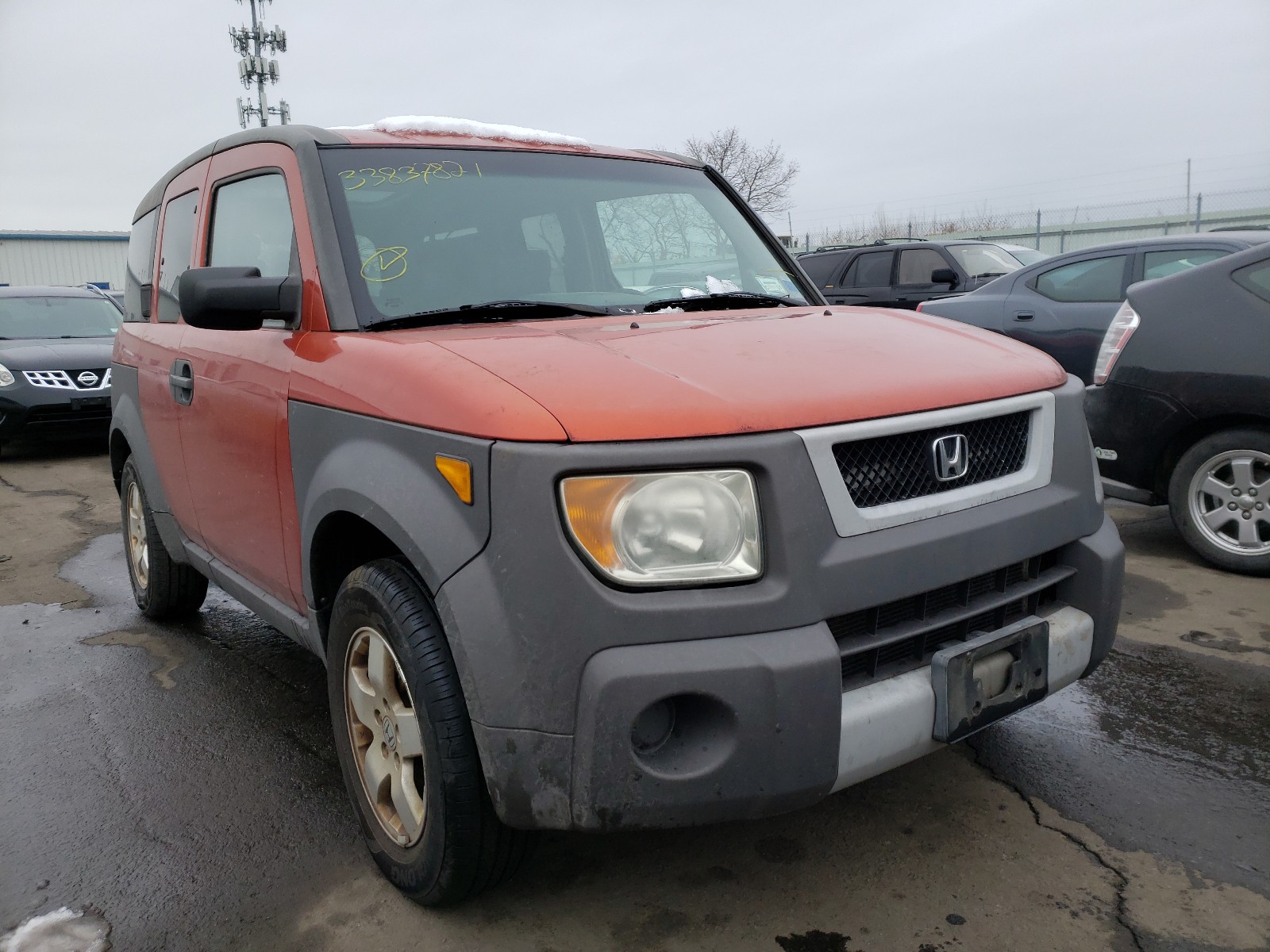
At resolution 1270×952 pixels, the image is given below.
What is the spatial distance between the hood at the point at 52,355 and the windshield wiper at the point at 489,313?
821cm

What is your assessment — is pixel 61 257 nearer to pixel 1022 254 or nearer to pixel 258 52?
pixel 258 52

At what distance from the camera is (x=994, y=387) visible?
7.48 ft

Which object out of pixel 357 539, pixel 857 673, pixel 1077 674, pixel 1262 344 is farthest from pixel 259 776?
pixel 1262 344

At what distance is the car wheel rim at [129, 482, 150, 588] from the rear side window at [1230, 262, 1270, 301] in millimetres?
4931

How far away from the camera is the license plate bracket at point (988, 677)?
205cm

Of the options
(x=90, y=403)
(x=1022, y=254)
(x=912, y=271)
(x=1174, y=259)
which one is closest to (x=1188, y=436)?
(x=1174, y=259)

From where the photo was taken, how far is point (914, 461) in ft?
6.80

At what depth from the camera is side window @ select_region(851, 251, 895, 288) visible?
11.9 metres

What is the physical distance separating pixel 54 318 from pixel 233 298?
9661mm

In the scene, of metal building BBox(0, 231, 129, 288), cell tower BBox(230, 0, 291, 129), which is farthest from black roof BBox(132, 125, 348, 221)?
metal building BBox(0, 231, 129, 288)

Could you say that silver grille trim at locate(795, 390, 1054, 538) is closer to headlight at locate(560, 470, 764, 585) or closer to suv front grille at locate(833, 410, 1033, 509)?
suv front grille at locate(833, 410, 1033, 509)

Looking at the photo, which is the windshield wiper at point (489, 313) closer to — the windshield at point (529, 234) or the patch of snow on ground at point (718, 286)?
the windshield at point (529, 234)

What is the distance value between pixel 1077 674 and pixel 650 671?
1222mm

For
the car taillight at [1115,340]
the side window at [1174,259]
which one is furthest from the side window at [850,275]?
the car taillight at [1115,340]
